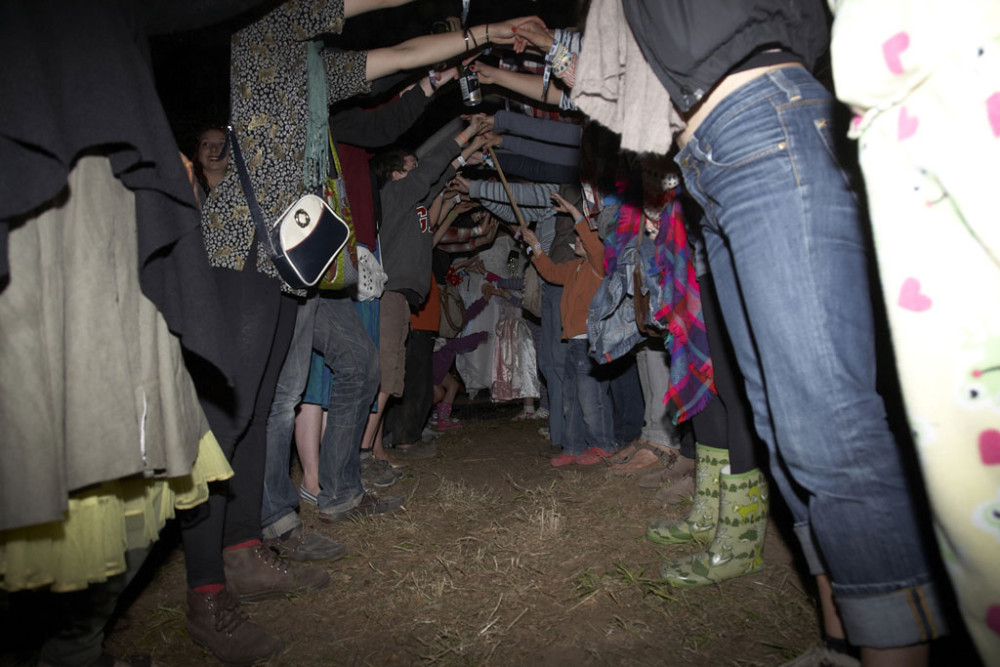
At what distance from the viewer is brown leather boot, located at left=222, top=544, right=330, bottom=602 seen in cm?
173

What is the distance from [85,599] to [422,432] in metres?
3.46

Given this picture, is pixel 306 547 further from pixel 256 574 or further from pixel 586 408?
pixel 586 408

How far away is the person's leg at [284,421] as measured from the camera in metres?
2.02

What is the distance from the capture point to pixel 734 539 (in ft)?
5.56

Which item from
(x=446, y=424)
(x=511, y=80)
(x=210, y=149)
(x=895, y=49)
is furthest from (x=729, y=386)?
(x=446, y=424)

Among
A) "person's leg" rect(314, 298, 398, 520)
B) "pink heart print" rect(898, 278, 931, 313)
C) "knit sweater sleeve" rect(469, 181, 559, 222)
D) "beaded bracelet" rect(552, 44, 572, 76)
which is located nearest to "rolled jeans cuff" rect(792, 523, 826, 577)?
"pink heart print" rect(898, 278, 931, 313)

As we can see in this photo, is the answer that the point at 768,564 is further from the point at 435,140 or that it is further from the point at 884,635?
the point at 435,140

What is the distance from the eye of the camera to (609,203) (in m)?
3.21

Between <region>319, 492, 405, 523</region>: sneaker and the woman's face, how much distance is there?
1657mm

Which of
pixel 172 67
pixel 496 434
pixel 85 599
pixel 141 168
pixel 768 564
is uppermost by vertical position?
pixel 172 67

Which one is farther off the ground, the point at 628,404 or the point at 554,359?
the point at 554,359

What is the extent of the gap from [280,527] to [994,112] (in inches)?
94.8

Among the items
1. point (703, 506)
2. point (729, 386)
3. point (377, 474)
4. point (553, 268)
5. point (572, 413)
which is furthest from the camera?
point (553, 268)

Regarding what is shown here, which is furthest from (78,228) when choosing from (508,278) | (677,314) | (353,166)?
(508,278)
